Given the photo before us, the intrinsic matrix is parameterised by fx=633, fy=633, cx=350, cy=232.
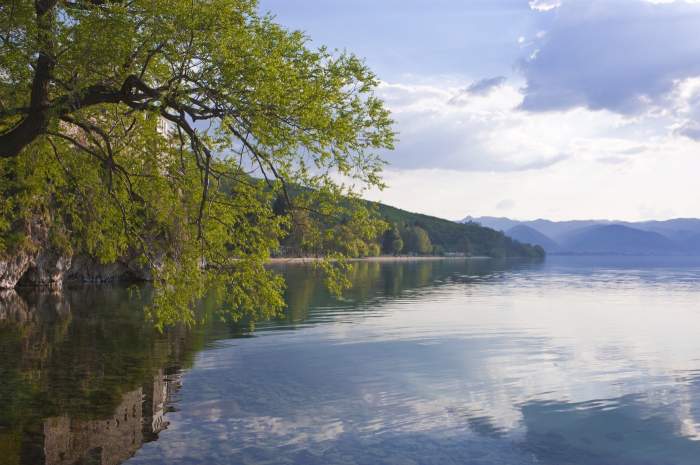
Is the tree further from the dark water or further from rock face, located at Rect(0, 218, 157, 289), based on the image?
rock face, located at Rect(0, 218, 157, 289)

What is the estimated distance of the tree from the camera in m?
15.2

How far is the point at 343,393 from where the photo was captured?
22.2 m

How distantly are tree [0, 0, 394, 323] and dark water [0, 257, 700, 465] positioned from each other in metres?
3.64

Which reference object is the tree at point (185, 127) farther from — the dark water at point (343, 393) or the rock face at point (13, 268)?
the rock face at point (13, 268)

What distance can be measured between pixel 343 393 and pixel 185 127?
10.9m

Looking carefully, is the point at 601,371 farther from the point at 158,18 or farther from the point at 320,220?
the point at 158,18

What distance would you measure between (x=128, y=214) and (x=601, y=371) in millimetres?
20592

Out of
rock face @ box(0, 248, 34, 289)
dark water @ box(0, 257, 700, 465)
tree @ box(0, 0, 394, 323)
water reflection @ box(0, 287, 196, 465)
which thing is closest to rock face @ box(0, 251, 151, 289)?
rock face @ box(0, 248, 34, 289)

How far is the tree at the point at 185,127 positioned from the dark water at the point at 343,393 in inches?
143

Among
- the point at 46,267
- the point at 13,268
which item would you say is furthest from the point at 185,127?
the point at 46,267

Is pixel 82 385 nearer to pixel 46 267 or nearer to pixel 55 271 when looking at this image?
pixel 46 267

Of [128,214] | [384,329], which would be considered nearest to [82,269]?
[384,329]

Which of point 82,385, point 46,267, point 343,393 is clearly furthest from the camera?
point 46,267

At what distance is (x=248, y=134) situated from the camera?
16703 mm
